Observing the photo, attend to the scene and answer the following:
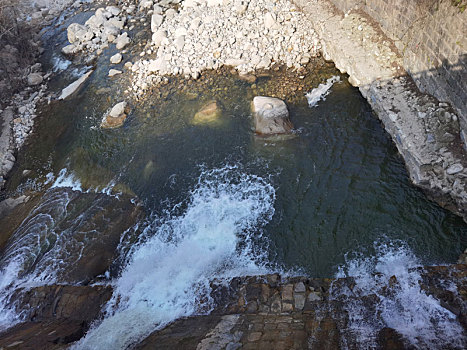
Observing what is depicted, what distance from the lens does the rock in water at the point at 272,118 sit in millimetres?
9218

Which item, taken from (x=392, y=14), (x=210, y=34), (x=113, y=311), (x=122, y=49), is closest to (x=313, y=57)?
(x=392, y=14)

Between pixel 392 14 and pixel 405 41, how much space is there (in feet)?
3.91

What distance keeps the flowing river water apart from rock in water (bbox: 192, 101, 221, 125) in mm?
228

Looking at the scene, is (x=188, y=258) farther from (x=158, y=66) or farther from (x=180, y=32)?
(x=180, y=32)

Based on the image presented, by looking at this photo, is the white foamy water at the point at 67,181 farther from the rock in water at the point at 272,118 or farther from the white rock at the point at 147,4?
the white rock at the point at 147,4

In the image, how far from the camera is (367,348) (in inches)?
199

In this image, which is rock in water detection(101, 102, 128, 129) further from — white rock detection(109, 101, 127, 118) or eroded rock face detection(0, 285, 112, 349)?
eroded rock face detection(0, 285, 112, 349)

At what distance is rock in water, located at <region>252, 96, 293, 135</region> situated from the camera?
9218 millimetres

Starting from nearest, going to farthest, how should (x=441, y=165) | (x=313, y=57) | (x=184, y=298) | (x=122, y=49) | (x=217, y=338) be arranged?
(x=217, y=338) < (x=184, y=298) < (x=441, y=165) < (x=313, y=57) < (x=122, y=49)

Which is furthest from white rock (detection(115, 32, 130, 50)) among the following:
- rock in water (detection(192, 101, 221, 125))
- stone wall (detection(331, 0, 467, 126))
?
stone wall (detection(331, 0, 467, 126))

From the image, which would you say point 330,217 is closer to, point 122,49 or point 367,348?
point 367,348

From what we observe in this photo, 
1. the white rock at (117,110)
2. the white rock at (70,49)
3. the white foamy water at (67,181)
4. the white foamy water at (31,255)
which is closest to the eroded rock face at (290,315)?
the white foamy water at (31,255)

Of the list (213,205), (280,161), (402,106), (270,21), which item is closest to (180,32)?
(270,21)

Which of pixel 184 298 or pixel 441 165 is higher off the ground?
pixel 441 165
